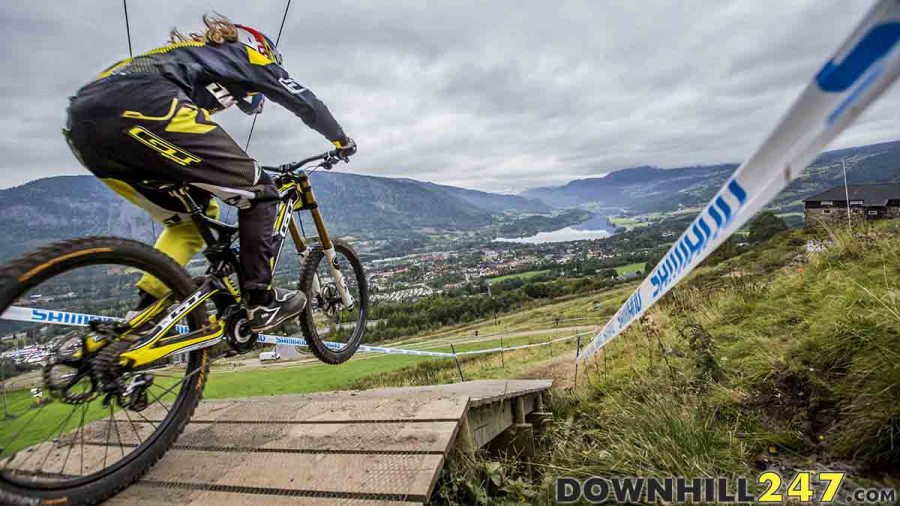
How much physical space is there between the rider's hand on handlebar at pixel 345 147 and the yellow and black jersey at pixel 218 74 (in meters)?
0.48

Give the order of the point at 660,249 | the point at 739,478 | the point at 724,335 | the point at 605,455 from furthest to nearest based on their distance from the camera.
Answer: the point at 660,249 < the point at 724,335 < the point at 605,455 < the point at 739,478

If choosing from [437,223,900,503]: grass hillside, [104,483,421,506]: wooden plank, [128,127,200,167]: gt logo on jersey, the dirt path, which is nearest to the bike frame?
[128,127,200,167]: gt logo on jersey

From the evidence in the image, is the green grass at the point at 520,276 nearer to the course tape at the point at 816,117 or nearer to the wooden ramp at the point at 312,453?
the wooden ramp at the point at 312,453

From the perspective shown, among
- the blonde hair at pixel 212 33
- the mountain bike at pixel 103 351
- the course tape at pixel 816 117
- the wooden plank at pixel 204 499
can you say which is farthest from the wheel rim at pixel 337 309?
the course tape at pixel 816 117

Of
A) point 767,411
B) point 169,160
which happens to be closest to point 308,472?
point 169,160

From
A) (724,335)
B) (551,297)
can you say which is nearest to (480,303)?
(551,297)

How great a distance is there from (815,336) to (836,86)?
223cm

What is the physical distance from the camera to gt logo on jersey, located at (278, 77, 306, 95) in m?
2.72

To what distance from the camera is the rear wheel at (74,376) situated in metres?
1.79

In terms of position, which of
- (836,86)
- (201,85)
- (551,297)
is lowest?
(551,297)

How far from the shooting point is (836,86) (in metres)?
1.15

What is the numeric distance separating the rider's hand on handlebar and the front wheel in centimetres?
87

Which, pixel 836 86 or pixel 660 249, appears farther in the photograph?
pixel 660 249

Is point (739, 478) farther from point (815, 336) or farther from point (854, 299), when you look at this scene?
point (854, 299)
